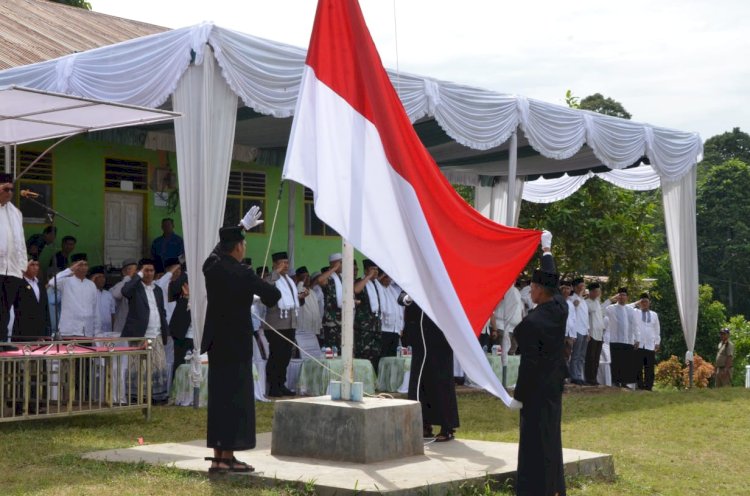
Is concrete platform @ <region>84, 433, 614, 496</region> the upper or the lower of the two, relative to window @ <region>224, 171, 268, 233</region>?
lower

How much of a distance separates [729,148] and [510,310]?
138ft

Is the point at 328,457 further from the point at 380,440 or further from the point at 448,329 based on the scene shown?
the point at 448,329

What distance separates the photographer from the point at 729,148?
176ft

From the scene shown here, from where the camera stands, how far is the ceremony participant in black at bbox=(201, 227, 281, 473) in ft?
23.8

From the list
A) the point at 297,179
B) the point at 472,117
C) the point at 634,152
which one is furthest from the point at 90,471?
the point at 634,152

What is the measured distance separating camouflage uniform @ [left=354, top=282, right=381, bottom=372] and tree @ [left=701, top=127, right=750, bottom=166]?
4199 centimetres

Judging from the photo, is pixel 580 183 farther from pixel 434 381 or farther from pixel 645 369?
pixel 434 381

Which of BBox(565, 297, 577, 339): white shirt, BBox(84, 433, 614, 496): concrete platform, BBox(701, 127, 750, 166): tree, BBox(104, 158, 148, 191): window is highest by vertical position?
BBox(701, 127, 750, 166): tree

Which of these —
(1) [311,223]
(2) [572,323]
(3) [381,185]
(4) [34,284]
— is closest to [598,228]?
(2) [572,323]

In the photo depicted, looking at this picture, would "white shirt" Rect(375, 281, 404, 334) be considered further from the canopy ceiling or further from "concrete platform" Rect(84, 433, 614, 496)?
"concrete platform" Rect(84, 433, 614, 496)

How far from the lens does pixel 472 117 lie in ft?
44.0

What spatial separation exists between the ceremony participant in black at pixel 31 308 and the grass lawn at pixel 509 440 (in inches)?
51.5

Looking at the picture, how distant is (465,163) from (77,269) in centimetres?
809

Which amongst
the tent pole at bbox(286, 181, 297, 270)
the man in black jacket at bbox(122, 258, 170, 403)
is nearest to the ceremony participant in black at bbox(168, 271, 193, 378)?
the man in black jacket at bbox(122, 258, 170, 403)
